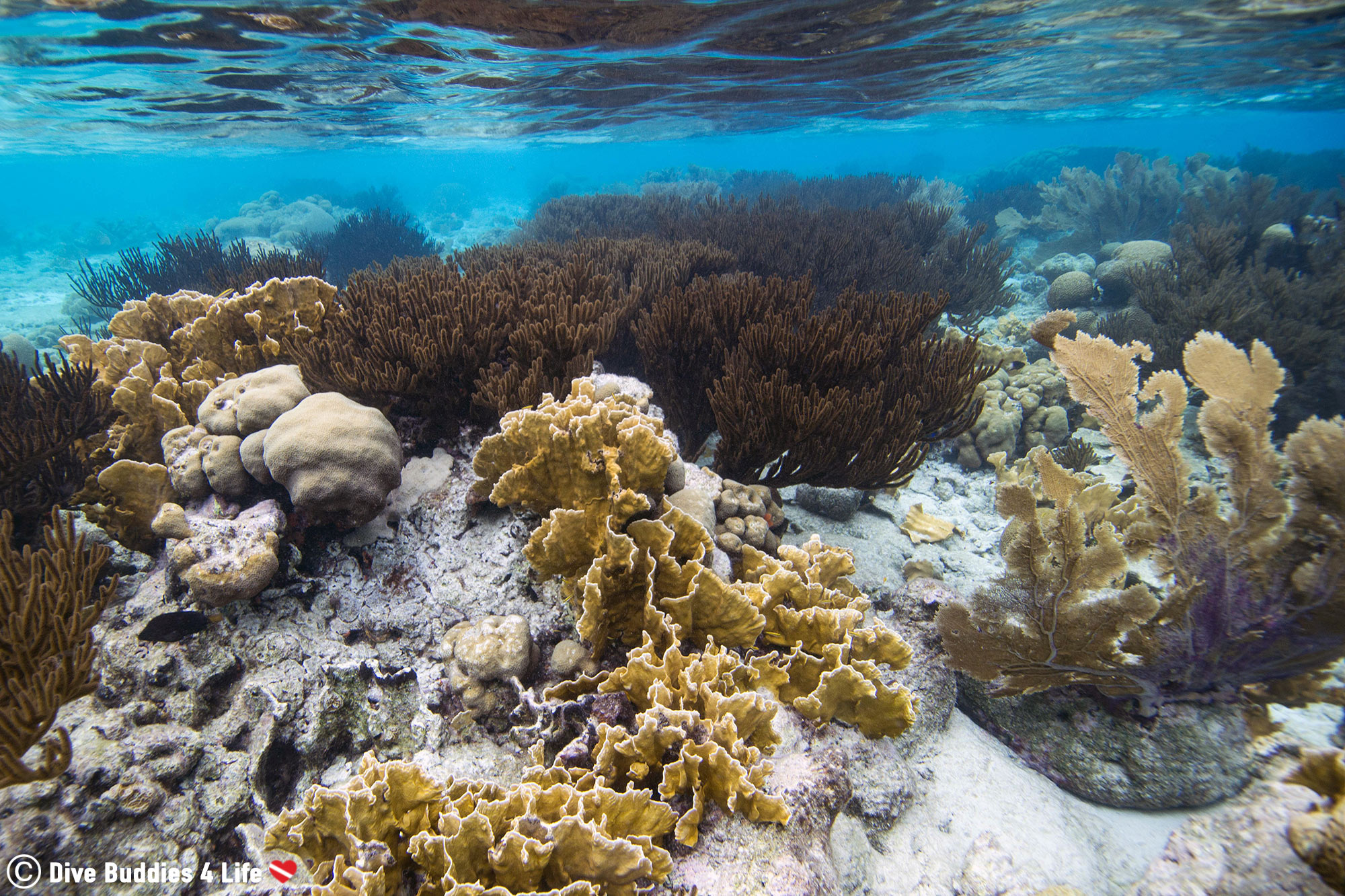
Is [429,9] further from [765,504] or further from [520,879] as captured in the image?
[520,879]

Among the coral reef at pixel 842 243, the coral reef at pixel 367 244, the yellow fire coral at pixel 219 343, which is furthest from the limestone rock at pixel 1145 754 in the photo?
the coral reef at pixel 367 244

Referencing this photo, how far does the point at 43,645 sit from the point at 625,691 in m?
2.26

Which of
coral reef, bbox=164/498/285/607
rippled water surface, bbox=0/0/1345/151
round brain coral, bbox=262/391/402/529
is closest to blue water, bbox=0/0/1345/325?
rippled water surface, bbox=0/0/1345/151

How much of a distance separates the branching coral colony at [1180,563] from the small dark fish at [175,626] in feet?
12.5

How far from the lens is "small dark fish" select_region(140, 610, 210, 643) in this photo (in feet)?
8.23

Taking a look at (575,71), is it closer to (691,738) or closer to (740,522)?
(740,522)

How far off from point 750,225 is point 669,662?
11083 millimetres

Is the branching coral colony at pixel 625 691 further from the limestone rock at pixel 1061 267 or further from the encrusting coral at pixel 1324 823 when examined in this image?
the limestone rock at pixel 1061 267

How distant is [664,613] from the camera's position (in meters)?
2.43

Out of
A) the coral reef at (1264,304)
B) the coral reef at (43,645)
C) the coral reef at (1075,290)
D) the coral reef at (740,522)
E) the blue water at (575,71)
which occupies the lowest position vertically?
the coral reef at (1075,290)

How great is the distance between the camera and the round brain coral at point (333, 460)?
8.83ft

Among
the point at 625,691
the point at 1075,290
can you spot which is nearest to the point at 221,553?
the point at 625,691

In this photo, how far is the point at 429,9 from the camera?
1047cm

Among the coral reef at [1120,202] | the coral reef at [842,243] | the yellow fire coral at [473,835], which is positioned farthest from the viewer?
the coral reef at [1120,202]
